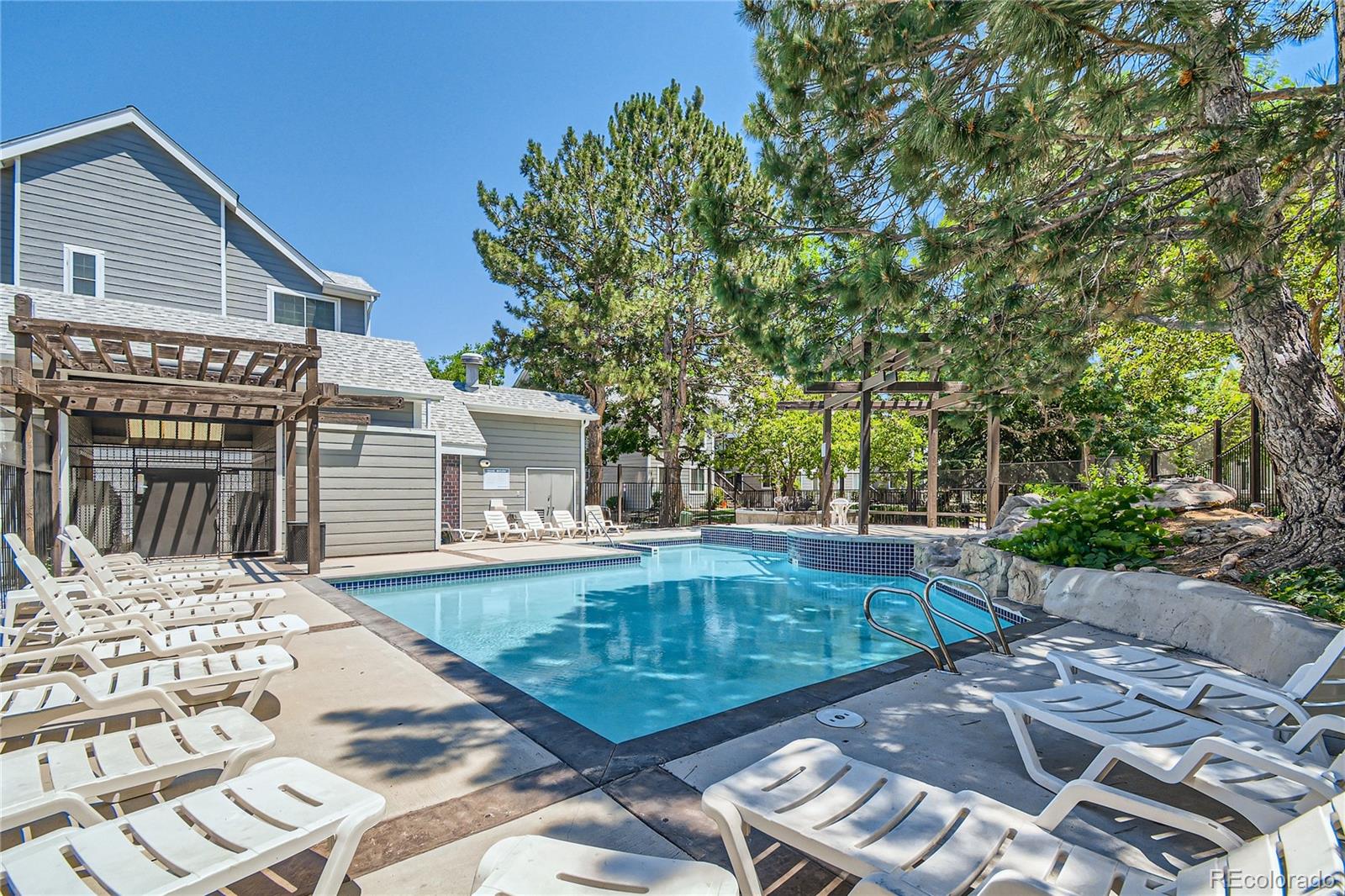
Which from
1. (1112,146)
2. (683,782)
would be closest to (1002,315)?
(1112,146)

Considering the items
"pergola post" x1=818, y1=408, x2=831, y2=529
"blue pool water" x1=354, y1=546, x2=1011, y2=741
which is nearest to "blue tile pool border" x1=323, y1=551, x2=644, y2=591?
"blue pool water" x1=354, y1=546, x2=1011, y2=741

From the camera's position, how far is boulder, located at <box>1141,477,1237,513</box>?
311 inches

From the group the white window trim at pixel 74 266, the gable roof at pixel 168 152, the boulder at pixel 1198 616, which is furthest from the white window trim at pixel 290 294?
the boulder at pixel 1198 616

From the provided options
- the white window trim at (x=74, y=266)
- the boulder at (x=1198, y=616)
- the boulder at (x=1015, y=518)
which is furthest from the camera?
the white window trim at (x=74, y=266)

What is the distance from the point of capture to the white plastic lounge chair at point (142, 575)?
5.73 meters

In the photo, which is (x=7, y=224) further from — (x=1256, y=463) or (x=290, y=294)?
(x=1256, y=463)

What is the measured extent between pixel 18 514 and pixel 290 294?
8.11 metres

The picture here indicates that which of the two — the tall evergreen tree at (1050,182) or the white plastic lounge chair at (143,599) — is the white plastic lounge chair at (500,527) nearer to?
the white plastic lounge chair at (143,599)

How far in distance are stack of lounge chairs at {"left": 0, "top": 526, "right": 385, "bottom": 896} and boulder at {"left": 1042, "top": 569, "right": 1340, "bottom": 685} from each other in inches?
208

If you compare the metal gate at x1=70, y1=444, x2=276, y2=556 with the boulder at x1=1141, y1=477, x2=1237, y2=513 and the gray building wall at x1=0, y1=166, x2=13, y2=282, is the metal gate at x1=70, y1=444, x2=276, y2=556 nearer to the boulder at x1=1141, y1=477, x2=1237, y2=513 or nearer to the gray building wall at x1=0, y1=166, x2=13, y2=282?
the gray building wall at x1=0, y1=166, x2=13, y2=282

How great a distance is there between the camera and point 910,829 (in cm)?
187

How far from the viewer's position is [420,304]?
3022 cm

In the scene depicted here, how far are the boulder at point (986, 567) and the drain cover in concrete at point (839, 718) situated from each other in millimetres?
4497

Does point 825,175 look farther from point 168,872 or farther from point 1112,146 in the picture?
point 168,872
